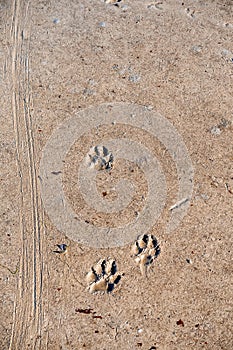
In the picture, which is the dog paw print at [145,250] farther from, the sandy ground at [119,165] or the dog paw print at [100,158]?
the dog paw print at [100,158]

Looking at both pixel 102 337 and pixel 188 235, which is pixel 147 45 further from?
pixel 102 337

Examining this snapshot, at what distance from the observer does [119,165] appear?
4785mm

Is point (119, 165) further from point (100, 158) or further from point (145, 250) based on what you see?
point (145, 250)

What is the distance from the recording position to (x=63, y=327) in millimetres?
4109

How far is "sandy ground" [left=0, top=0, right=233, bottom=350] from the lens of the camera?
13.6ft

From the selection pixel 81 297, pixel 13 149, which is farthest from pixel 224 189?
pixel 13 149

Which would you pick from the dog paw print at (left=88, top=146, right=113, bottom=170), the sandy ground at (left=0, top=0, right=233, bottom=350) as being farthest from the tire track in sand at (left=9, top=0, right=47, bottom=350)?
the dog paw print at (left=88, top=146, right=113, bottom=170)

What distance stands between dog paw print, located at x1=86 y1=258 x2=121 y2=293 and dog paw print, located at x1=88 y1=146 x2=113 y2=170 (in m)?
0.93

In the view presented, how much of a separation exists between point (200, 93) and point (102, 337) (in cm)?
263

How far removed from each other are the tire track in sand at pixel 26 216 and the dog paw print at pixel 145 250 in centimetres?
82

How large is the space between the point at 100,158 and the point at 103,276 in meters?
1.16

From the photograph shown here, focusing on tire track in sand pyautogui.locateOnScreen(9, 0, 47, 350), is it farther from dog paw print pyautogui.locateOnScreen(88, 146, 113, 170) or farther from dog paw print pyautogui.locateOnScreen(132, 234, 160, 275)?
dog paw print pyautogui.locateOnScreen(132, 234, 160, 275)

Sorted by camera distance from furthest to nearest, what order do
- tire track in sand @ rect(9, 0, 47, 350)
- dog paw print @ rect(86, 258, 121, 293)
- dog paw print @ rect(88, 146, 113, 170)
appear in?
1. dog paw print @ rect(88, 146, 113, 170)
2. dog paw print @ rect(86, 258, 121, 293)
3. tire track in sand @ rect(9, 0, 47, 350)

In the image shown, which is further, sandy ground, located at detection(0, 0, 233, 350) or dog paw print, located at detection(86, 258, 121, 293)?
dog paw print, located at detection(86, 258, 121, 293)
